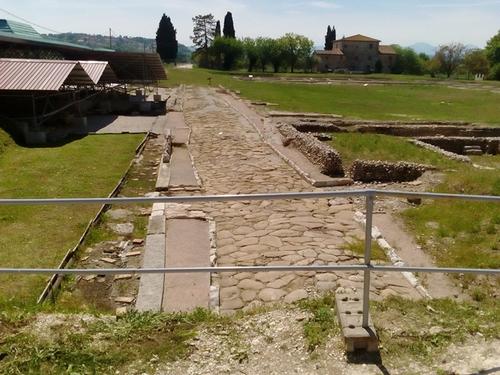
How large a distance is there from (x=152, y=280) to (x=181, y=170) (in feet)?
25.9

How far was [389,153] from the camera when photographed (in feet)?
56.6

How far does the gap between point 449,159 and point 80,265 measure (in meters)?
12.9

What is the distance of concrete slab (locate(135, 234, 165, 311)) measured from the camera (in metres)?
6.52

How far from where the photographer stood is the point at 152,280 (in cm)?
718

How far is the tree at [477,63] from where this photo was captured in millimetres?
91000

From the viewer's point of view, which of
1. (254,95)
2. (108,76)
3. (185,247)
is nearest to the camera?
(185,247)

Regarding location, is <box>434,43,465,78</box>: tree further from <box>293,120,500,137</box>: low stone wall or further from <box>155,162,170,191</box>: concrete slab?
<box>155,162,170,191</box>: concrete slab

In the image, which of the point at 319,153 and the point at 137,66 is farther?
the point at 137,66

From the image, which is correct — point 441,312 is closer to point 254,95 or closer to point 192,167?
point 192,167

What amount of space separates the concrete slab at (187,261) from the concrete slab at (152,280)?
87 mm

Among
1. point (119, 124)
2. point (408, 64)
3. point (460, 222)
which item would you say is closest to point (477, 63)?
point (408, 64)

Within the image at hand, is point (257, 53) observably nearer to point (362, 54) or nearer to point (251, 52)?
point (251, 52)

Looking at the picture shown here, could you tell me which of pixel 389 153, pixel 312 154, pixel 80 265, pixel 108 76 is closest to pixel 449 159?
pixel 389 153

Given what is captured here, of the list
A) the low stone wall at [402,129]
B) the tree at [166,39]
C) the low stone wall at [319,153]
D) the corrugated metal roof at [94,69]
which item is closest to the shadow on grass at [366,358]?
the low stone wall at [319,153]
